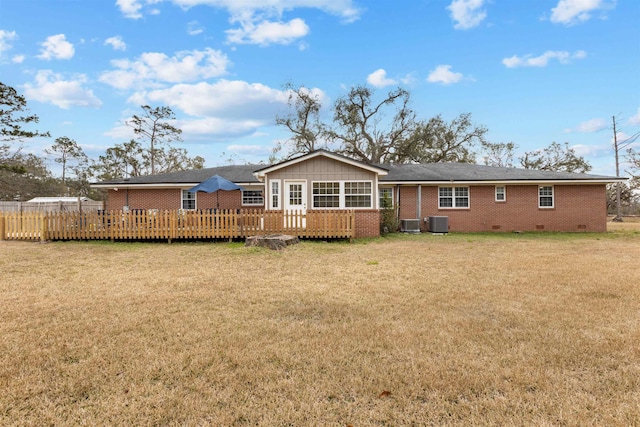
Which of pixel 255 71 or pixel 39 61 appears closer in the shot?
pixel 39 61

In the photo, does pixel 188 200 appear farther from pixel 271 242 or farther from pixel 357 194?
pixel 271 242

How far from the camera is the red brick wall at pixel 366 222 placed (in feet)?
43.3

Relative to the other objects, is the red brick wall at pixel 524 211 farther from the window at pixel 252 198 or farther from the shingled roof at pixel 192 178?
the shingled roof at pixel 192 178

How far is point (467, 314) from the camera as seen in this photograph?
4.04m

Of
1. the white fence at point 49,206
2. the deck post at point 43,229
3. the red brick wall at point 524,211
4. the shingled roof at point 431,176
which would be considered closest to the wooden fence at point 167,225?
the deck post at point 43,229

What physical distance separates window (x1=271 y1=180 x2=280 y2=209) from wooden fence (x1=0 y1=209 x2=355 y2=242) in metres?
1.59

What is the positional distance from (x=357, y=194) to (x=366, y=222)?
3.87ft

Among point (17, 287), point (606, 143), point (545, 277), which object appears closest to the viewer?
point (17, 287)

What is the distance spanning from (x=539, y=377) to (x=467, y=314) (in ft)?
4.88

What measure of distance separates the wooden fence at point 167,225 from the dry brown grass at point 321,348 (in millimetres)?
5266

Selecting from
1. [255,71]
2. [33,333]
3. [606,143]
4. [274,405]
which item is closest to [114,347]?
[33,333]

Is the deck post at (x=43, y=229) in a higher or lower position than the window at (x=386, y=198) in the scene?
lower

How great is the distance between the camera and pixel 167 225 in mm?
11688

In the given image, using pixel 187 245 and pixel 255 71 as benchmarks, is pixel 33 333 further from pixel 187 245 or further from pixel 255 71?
pixel 255 71
